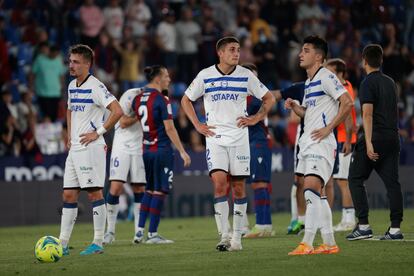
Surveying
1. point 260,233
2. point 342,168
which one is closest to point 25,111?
point 342,168

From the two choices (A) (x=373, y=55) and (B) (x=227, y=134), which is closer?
(B) (x=227, y=134)

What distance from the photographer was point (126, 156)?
16.0m

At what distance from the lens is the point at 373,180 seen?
81.3ft

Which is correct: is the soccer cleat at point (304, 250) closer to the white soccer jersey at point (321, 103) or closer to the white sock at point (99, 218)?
the white soccer jersey at point (321, 103)

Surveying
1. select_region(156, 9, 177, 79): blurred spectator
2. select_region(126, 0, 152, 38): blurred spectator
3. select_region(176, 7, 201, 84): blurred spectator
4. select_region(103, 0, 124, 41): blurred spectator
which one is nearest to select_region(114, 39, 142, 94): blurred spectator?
select_region(103, 0, 124, 41): blurred spectator

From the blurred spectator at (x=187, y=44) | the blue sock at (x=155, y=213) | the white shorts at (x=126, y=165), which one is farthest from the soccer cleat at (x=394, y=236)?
the blurred spectator at (x=187, y=44)

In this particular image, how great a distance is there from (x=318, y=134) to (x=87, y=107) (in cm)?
308

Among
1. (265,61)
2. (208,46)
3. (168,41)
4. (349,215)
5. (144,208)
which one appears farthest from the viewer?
(265,61)

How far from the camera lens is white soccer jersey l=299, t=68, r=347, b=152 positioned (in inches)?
475

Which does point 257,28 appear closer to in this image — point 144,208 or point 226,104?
point 144,208

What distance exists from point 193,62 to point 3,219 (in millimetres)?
7771

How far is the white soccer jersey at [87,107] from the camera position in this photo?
13.0 meters

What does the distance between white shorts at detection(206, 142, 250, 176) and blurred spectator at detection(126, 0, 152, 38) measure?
14348 mm

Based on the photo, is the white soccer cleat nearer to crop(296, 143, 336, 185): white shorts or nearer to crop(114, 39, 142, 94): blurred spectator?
crop(296, 143, 336, 185): white shorts
